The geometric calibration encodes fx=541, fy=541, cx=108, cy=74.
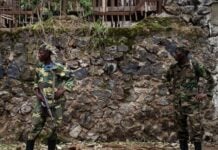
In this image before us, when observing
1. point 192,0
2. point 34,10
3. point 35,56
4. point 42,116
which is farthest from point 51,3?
point 42,116

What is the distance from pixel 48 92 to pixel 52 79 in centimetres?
18

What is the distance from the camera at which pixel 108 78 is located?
354 inches

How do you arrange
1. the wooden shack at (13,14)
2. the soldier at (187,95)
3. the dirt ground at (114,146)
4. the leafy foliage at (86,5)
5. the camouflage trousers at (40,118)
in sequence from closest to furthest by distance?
the camouflage trousers at (40,118), the soldier at (187,95), the dirt ground at (114,146), the leafy foliage at (86,5), the wooden shack at (13,14)

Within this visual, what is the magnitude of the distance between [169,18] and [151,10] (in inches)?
17.3

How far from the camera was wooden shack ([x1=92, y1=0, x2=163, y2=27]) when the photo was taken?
957 centimetres

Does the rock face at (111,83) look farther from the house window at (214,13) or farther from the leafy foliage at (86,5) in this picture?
the leafy foliage at (86,5)

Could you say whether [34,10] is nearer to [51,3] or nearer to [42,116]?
[51,3]

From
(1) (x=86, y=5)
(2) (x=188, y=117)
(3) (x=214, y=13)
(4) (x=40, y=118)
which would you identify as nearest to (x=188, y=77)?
(2) (x=188, y=117)

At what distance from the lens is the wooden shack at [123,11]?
957 centimetres

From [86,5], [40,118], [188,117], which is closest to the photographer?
[40,118]

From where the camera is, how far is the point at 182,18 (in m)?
9.41

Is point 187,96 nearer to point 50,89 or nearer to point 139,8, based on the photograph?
point 50,89

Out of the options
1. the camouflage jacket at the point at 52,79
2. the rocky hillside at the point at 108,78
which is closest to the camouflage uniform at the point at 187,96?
the rocky hillside at the point at 108,78

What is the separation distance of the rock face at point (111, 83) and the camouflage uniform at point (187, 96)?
1.31 metres
